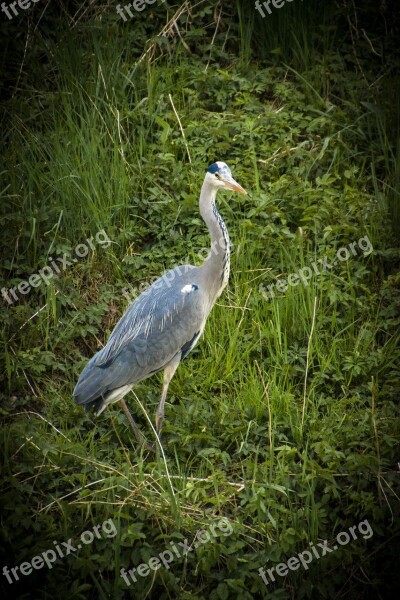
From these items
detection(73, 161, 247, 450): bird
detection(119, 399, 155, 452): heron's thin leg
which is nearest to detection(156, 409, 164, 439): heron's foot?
detection(73, 161, 247, 450): bird

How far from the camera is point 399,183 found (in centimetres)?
666

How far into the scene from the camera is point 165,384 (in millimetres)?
5621

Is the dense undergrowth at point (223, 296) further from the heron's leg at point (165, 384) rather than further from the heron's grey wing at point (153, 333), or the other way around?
the heron's grey wing at point (153, 333)

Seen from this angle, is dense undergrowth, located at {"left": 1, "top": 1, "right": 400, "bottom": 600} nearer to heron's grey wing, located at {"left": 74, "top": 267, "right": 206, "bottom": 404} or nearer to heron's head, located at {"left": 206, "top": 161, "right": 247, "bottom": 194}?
heron's grey wing, located at {"left": 74, "top": 267, "right": 206, "bottom": 404}

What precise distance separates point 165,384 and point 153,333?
0.32 metres

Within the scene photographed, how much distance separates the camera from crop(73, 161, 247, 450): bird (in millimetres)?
5430

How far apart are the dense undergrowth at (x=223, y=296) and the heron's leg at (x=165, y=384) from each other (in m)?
0.13

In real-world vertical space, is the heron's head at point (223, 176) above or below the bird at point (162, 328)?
above

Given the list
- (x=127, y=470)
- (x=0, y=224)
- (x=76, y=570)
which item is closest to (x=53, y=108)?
(x=0, y=224)

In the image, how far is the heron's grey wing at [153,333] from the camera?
18.0 feet

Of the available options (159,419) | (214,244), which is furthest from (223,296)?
(159,419)

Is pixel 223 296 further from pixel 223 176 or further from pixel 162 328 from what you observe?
pixel 223 176

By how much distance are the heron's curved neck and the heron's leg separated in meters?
0.50

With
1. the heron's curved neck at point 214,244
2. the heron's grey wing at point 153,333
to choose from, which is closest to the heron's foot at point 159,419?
the heron's grey wing at point 153,333
